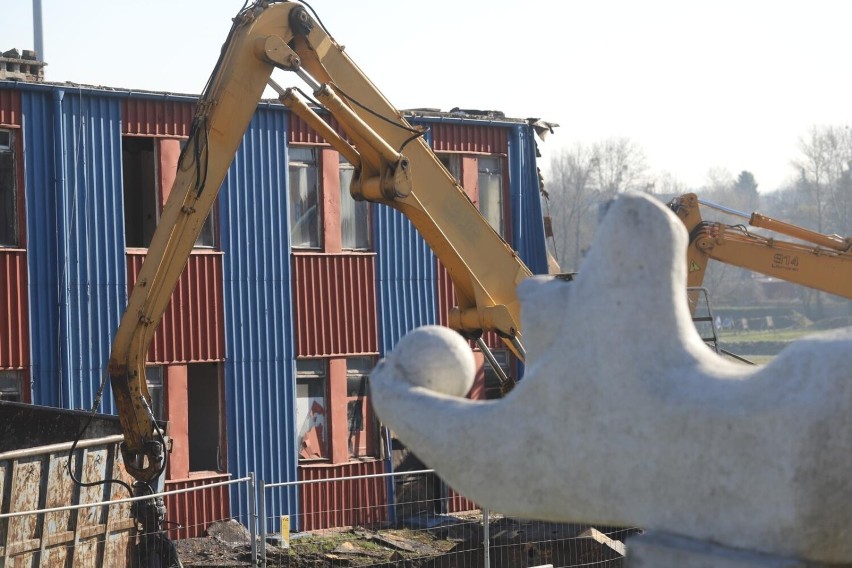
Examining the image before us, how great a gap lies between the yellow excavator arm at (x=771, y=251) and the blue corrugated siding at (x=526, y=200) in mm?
2494

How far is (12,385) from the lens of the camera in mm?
16953

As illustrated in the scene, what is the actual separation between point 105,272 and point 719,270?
7985cm

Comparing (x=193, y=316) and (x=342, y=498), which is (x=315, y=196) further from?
(x=342, y=498)

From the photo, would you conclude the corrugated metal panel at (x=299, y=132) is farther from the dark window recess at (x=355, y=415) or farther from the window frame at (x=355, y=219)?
the dark window recess at (x=355, y=415)

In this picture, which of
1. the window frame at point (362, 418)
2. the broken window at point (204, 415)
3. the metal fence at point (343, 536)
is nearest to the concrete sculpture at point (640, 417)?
the metal fence at point (343, 536)

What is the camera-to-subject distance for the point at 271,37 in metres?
12.8

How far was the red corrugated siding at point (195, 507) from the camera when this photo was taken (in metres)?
17.5

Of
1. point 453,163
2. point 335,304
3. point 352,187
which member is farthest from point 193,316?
point 352,187

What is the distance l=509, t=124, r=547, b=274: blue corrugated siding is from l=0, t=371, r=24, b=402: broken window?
858 cm

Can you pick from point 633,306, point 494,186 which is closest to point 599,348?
point 633,306

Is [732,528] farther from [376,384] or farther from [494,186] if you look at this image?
[494,186]

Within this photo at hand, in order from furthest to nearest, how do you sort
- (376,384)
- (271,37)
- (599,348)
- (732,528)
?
1. (271,37)
2. (376,384)
3. (599,348)
4. (732,528)

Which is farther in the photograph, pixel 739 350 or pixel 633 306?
pixel 739 350

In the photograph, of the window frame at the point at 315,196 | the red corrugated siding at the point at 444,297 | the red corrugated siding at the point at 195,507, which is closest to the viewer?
the red corrugated siding at the point at 195,507
